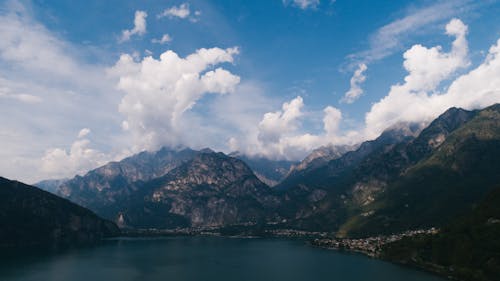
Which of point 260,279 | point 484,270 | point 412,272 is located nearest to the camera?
point 484,270

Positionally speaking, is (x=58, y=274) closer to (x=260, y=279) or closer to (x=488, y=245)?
(x=260, y=279)

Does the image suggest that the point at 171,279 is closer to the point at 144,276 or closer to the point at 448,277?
the point at 144,276

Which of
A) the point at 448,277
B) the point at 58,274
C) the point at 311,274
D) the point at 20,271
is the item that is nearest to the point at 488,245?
the point at 448,277

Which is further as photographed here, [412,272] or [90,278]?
[412,272]

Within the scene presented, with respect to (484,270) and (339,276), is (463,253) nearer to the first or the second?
(484,270)

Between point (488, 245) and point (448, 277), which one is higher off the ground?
point (488, 245)

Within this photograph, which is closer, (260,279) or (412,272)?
(260,279)

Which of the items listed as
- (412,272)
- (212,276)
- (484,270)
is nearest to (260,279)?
(212,276)

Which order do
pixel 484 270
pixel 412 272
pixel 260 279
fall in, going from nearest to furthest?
pixel 484 270
pixel 260 279
pixel 412 272

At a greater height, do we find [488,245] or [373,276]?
[488,245]
